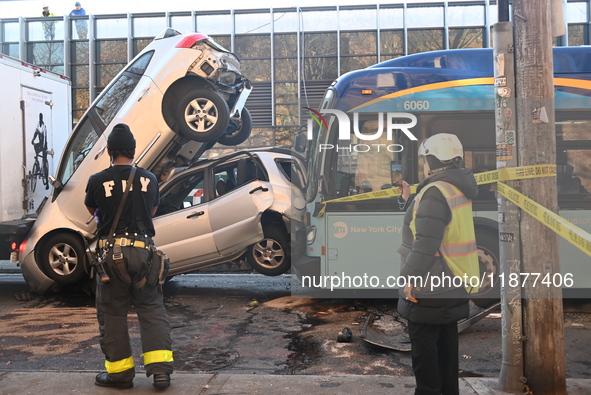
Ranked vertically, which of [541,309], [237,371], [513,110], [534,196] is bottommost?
[237,371]

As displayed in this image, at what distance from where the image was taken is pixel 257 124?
19.7 metres

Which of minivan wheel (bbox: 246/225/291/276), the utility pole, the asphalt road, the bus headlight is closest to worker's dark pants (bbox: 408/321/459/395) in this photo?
the utility pole

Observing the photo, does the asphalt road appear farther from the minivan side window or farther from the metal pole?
the minivan side window

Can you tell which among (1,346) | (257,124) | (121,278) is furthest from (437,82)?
(257,124)

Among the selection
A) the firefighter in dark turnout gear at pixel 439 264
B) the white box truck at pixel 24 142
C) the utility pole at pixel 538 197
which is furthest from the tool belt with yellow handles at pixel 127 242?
the white box truck at pixel 24 142

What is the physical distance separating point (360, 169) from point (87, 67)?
574 inches

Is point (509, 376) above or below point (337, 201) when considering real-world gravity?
below

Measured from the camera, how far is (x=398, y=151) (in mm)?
7824

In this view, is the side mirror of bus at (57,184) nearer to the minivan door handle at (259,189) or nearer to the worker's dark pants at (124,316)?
the minivan door handle at (259,189)

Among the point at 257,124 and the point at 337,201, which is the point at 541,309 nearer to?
the point at 337,201

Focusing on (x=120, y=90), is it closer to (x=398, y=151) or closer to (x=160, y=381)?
(x=398, y=151)

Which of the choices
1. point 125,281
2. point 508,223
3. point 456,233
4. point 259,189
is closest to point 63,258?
point 259,189

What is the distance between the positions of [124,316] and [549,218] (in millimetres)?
3023

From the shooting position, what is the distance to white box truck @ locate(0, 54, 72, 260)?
30.2ft
